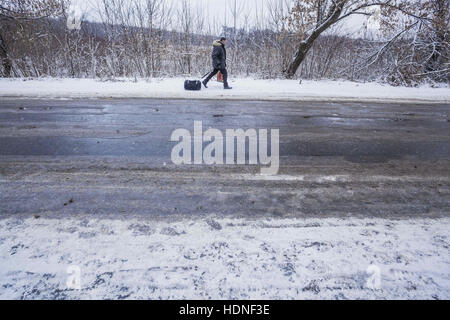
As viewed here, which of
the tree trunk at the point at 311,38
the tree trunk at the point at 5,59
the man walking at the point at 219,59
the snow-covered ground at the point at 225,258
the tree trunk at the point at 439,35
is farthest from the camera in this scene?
the tree trunk at the point at 5,59

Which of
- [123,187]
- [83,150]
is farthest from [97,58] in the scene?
[123,187]

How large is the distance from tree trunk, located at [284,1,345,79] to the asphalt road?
28.7ft

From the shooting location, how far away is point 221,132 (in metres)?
4.86

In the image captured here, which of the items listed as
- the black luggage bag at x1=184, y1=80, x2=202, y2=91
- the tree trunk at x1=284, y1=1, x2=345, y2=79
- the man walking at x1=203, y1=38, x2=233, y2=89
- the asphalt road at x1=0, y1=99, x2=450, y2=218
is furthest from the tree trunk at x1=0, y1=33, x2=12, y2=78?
the tree trunk at x1=284, y1=1, x2=345, y2=79

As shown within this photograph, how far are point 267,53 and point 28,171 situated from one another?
47.7 ft

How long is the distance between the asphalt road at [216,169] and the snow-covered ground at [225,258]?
219 millimetres

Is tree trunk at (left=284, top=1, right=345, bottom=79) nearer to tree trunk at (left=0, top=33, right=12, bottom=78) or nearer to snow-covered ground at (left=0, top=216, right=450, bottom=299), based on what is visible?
snow-covered ground at (left=0, top=216, right=450, bottom=299)

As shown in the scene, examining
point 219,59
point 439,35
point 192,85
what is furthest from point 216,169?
point 439,35

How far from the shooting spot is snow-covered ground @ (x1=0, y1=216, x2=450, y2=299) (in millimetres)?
1668

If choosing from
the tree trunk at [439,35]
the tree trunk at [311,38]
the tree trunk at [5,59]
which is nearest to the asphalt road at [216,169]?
the tree trunk at [311,38]

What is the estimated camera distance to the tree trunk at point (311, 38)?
12.5 meters

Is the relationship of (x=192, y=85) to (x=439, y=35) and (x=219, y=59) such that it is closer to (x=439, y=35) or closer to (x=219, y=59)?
(x=219, y=59)

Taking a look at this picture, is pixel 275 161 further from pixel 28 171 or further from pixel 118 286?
pixel 28 171

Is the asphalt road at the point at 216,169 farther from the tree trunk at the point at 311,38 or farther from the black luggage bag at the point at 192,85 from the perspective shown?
the tree trunk at the point at 311,38
